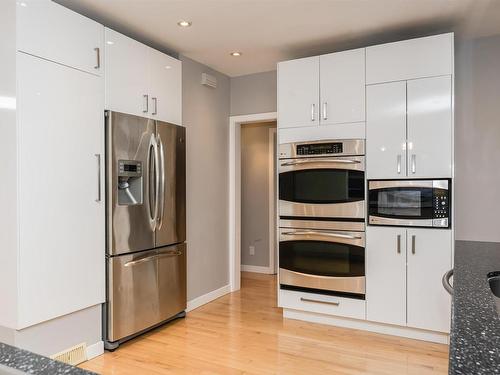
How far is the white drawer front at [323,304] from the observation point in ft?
10.5

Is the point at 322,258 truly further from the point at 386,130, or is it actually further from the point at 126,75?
the point at 126,75

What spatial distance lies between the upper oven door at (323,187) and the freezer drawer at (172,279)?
103 centimetres

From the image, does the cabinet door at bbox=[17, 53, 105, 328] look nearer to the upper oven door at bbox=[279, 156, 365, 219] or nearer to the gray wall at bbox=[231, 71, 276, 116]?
the upper oven door at bbox=[279, 156, 365, 219]

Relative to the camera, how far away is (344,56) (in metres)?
3.26

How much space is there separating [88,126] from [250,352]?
201cm

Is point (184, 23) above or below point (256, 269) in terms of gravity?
above

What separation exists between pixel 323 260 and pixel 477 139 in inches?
67.0

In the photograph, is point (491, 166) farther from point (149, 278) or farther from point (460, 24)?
point (149, 278)

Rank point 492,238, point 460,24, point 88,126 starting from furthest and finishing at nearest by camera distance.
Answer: point 492,238 → point 460,24 → point 88,126

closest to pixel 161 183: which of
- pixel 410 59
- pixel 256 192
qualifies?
pixel 410 59

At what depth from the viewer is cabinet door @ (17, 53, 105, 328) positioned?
226 cm

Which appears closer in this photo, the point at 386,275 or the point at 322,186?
the point at 386,275

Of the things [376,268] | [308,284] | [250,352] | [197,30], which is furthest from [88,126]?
[376,268]

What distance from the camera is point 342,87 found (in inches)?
129
